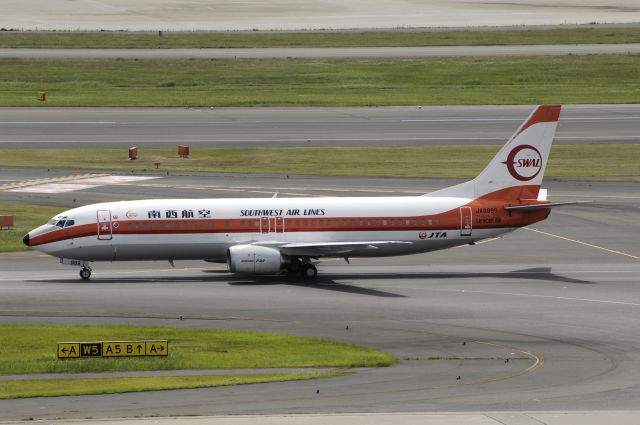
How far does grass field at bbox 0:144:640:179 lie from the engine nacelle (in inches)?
1262

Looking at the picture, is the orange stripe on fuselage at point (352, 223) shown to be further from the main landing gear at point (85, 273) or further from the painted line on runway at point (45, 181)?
the painted line on runway at point (45, 181)

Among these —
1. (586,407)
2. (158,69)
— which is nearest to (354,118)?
(158,69)

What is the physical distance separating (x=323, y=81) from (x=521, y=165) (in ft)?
237

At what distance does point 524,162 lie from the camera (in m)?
62.3

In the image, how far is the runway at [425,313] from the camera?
3656 cm

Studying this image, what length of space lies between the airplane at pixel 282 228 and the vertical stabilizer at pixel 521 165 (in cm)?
8

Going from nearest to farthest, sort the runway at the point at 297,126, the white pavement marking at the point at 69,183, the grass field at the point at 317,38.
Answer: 1. the white pavement marking at the point at 69,183
2. the runway at the point at 297,126
3. the grass field at the point at 317,38

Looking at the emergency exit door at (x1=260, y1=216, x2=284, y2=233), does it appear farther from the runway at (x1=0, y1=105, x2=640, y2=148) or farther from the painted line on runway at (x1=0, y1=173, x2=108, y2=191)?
the runway at (x1=0, y1=105, x2=640, y2=148)

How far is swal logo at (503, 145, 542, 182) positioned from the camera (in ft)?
204

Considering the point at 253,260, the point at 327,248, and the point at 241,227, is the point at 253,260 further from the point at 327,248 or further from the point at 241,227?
the point at 327,248

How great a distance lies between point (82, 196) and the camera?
80.5m

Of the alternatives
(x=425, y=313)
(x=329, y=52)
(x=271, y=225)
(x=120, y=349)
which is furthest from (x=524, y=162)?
(x=329, y=52)

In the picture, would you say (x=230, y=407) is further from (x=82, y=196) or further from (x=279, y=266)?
(x=82, y=196)

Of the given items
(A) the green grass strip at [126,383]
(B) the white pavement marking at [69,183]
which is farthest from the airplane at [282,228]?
(B) the white pavement marking at [69,183]
